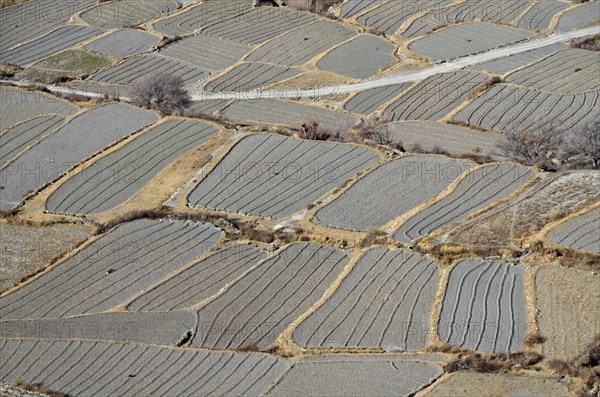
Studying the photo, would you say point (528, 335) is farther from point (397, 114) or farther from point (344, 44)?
point (344, 44)

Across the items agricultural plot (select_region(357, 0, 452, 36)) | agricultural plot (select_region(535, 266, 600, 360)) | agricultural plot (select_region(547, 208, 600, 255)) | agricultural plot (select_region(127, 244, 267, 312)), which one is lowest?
agricultural plot (select_region(127, 244, 267, 312))

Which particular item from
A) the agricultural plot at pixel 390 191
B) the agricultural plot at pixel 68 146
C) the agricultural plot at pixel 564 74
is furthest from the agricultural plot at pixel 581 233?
the agricultural plot at pixel 68 146

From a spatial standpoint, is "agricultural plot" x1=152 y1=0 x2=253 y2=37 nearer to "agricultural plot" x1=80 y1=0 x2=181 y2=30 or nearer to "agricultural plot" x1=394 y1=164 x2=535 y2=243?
"agricultural plot" x1=80 y1=0 x2=181 y2=30

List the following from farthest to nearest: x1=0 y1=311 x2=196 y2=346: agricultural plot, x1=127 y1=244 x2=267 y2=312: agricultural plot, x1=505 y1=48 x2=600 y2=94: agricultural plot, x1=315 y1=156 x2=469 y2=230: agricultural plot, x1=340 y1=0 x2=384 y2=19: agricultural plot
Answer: x1=340 y1=0 x2=384 y2=19: agricultural plot
x1=505 y1=48 x2=600 y2=94: agricultural plot
x1=315 y1=156 x2=469 y2=230: agricultural plot
x1=127 y1=244 x2=267 y2=312: agricultural plot
x1=0 y1=311 x2=196 y2=346: agricultural plot

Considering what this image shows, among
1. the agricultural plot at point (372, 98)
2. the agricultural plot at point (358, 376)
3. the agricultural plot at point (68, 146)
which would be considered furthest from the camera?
the agricultural plot at point (372, 98)

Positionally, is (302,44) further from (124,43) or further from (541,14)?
(541,14)

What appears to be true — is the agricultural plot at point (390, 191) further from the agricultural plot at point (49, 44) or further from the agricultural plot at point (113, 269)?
the agricultural plot at point (49, 44)

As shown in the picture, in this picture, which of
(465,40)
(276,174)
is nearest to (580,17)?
(465,40)

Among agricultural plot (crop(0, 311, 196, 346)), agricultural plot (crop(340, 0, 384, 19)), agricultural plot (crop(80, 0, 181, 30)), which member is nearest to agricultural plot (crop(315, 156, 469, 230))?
agricultural plot (crop(0, 311, 196, 346))
